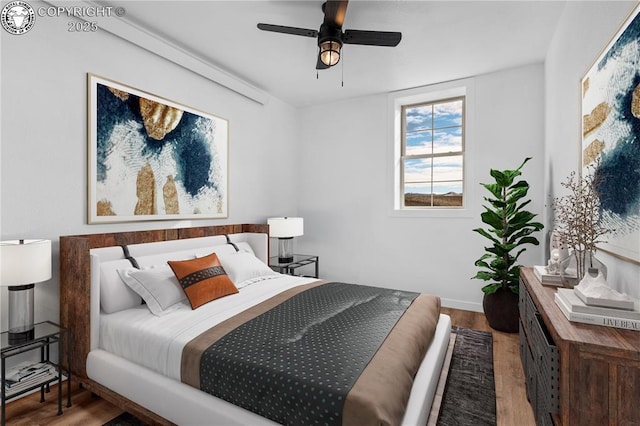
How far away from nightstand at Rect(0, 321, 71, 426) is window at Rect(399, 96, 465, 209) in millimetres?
3761

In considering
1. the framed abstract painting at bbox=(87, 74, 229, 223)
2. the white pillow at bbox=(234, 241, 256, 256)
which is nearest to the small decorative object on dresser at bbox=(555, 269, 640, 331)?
the white pillow at bbox=(234, 241, 256, 256)

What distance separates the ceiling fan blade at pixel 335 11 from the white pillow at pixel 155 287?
2.17 metres

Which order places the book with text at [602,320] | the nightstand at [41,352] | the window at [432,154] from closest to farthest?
1. the book with text at [602,320]
2. the nightstand at [41,352]
3. the window at [432,154]

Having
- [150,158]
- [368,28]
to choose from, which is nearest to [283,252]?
[150,158]

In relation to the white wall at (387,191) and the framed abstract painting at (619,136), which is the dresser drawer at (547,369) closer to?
the framed abstract painting at (619,136)

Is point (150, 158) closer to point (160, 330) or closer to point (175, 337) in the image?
point (160, 330)

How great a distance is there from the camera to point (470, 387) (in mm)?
2188

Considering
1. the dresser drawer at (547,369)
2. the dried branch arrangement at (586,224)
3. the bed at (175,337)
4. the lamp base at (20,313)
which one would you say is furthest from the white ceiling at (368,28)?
the dresser drawer at (547,369)

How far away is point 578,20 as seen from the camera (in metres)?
2.12

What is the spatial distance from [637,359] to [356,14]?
8.72 feet

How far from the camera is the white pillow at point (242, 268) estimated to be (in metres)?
2.85

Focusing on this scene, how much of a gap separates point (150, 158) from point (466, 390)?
3.11 meters

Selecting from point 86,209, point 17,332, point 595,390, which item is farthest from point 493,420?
point 86,209

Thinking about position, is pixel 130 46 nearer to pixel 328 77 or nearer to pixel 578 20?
pixel 328 77
